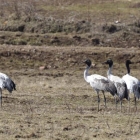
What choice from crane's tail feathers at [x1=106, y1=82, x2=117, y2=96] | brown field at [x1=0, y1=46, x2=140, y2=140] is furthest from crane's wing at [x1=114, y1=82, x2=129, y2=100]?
brown field at [x1=0, y1=46, x2=140, y2=140]

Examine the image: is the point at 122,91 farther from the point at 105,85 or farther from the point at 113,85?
the point at 105,85

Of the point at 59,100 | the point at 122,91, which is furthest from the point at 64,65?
the point at 122,91

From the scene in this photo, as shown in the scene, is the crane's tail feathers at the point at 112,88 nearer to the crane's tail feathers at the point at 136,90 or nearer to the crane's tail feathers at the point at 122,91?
the crane's tail feathers at the point at 122,91

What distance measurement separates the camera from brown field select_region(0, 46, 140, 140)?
46.4ft

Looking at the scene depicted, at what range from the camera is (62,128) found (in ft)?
47.3

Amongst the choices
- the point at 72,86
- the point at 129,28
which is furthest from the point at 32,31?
the point at 72,86

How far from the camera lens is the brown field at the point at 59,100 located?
46.4 ft

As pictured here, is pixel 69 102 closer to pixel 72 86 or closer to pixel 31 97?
pixel 31 97

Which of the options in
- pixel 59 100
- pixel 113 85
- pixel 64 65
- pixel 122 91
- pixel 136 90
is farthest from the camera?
pixel 64 65

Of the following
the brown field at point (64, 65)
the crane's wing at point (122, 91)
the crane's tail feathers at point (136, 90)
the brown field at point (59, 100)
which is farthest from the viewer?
the crane's tail feathers at point (136, 90)

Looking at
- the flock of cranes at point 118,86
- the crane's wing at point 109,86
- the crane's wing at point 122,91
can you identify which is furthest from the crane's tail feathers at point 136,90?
the crane's wing at point 109,86

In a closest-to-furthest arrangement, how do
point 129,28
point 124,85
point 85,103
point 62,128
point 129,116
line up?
point 62,128, point 129,116, point 124,85, point 85,103, point 129,28

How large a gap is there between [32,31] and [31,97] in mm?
12045

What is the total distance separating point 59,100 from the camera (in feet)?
67.5
